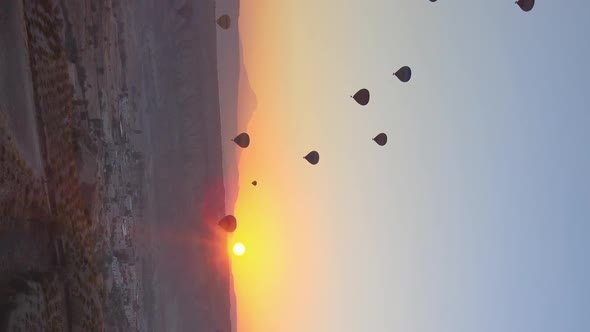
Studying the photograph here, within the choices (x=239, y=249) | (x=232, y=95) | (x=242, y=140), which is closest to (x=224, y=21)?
(x=232, y=95)

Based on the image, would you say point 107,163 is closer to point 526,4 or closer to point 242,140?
point 242,140

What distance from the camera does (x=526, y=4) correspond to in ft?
3.98

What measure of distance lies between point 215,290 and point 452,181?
1.98ft

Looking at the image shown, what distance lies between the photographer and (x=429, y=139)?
4.15 feet

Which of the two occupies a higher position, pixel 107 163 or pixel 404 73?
pixel 404 73

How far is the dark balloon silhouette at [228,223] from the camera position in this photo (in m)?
1.30

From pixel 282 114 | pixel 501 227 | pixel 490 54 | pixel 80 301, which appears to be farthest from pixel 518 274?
pixel 80 301

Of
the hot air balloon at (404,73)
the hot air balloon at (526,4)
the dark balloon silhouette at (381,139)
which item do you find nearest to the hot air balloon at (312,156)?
the dark balloon silhouette at (381,139)

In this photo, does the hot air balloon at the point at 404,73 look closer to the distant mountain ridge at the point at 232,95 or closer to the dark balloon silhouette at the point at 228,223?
the distant mountain ridge at the point at 232,95

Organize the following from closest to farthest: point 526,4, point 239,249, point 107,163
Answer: point 107,163 → point 526,4 → point 239,249

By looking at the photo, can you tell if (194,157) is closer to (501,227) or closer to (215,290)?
(215,290)

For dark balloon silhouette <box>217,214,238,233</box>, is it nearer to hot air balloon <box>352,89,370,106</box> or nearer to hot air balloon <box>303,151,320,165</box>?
hot air balloon <box>303,151,320,165</box>

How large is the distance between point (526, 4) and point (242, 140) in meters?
0.69

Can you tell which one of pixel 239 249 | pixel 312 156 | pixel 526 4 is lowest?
pixel 239 249
